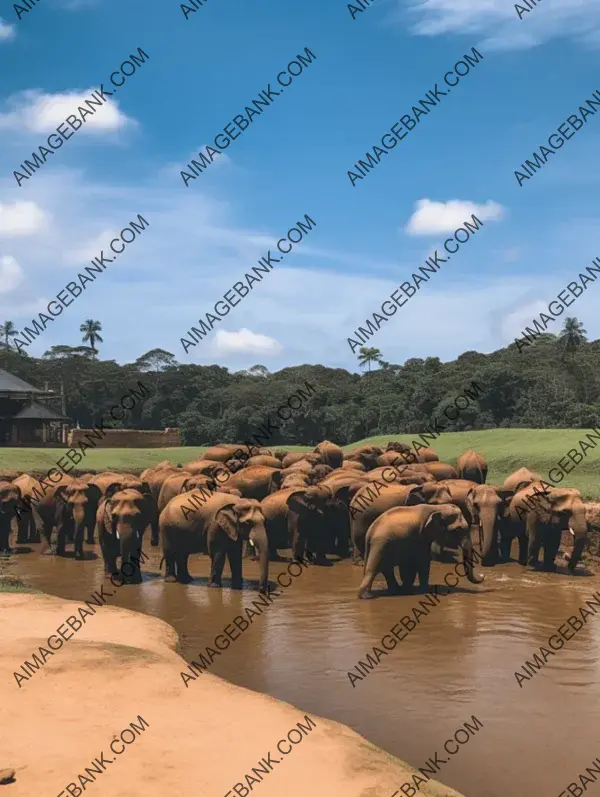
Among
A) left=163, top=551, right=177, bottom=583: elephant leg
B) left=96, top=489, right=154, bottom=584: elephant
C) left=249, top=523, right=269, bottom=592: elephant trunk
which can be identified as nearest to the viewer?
left=249, top=523, right=269, bottom=592: elephant trunk

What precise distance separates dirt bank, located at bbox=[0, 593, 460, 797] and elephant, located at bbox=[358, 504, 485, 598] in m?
5.23

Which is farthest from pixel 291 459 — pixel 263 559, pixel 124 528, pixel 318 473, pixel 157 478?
pixel 263 559

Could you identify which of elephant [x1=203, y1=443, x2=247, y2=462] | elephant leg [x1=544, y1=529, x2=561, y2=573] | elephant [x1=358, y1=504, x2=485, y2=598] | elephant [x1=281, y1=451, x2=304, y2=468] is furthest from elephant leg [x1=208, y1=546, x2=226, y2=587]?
elephant [x1=203, y1=443, x2=247, y2=462]

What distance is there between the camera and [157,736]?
25.2 ft

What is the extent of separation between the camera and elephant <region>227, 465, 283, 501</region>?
2225 cm

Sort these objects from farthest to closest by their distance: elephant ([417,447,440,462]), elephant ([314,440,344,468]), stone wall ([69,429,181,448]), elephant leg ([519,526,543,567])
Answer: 1. stone wall ([69,429,181,448])
2. elephant ([417,447,440,462])
3. elephant ([314,440,344,468])
4. elephant leg ([519,526,543,567])

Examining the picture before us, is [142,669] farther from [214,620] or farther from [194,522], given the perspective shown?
[194,522]

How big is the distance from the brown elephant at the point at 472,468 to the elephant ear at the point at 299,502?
30.1ft

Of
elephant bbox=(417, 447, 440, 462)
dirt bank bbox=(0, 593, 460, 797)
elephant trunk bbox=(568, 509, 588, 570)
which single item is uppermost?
elephant bbox=(417, 447, 440, 462)

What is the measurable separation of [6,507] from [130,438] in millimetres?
26343

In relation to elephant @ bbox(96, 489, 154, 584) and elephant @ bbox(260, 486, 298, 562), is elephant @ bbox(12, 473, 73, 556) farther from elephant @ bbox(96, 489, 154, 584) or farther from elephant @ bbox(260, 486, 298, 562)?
elephant @ bbox(260, 486, 298, 562)

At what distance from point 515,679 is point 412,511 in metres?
5.34

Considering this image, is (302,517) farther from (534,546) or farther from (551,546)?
(551,546)

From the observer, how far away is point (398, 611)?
13523 mm
